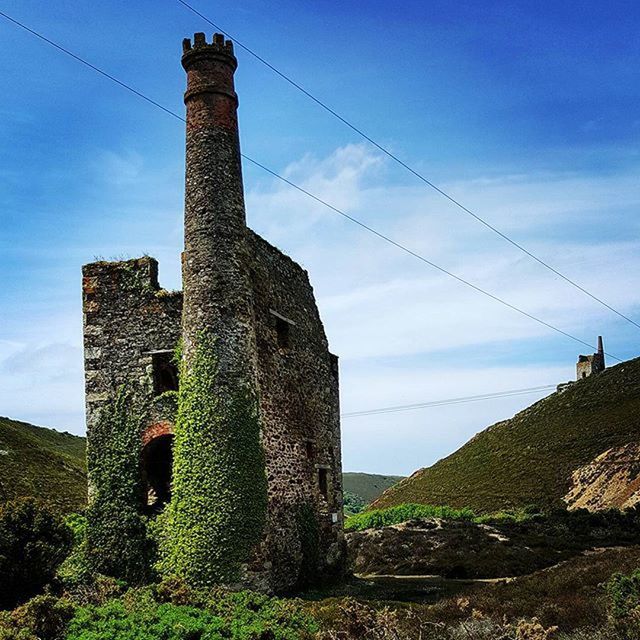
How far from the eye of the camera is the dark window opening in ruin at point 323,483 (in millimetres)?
23719

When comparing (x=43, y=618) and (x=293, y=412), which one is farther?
(x=293, y=412)

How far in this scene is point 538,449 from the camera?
6228cm

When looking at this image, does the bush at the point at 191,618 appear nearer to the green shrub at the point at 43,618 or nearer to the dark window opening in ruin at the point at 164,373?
the green shrub at the point at 43,618

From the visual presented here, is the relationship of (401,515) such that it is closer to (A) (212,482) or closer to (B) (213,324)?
(A) (212,482)

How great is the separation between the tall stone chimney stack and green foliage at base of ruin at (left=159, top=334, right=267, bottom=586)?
607 millimetres

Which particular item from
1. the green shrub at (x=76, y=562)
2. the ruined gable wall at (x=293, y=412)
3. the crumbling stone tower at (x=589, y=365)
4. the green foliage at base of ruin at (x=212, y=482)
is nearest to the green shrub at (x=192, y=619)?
the green foliage at base of ruin at (x=212, y=482)

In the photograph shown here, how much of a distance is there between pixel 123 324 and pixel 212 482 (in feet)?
18.1

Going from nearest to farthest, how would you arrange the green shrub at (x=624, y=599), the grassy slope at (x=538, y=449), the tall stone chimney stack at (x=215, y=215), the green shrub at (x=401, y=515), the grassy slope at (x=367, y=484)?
the green shrub at (x=624, y=599) < the tall stone chimney stack at (x=215, y=215) < the green shrub at (x=401, y=515) < the grassy slope at (x=538, y=449) < the grassy slope at (x=367, y=484)

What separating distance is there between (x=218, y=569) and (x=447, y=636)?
6551 mm

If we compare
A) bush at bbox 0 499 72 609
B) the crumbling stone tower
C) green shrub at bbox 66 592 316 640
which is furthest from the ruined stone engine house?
the crumbling stone tower

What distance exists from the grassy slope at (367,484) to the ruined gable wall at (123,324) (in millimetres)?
120824

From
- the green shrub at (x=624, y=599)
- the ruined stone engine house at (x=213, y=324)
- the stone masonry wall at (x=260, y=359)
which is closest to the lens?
the green shrub at (x=624, y=599)

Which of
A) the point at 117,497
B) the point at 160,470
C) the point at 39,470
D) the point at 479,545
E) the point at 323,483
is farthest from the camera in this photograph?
the point at 39,470

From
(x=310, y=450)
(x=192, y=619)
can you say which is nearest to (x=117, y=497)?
(x=310, y=450)
